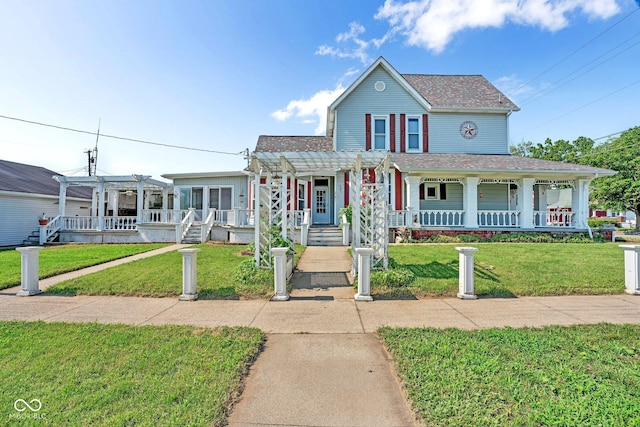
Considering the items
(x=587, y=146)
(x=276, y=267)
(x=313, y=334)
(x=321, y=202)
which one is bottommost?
(x=313, y=334)

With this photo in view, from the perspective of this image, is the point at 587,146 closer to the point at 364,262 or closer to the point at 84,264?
the point at 364,262

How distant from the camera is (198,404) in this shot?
2.74 m

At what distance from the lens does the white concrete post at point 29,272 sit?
6.77 meters

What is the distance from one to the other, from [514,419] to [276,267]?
4.64 m

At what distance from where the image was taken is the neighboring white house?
1627cm

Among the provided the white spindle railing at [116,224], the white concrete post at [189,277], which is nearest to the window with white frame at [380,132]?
the white concrete post at [189,277]

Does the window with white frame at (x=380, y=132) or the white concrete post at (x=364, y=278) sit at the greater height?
the window with white frame at (x=380, y=132)

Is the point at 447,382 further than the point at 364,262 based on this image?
No

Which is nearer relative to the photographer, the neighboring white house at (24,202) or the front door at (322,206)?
the neighboring white house at (24,202)

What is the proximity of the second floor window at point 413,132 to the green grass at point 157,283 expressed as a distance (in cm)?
1263

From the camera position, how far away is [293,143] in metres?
19.6

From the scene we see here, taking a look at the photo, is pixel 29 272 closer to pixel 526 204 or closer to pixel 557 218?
pixel 526 204

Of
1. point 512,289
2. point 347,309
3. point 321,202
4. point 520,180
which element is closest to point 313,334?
point 347,309

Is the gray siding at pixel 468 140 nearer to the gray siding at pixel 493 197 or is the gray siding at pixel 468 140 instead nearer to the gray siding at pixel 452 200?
the gray siding at pixel 493 197
